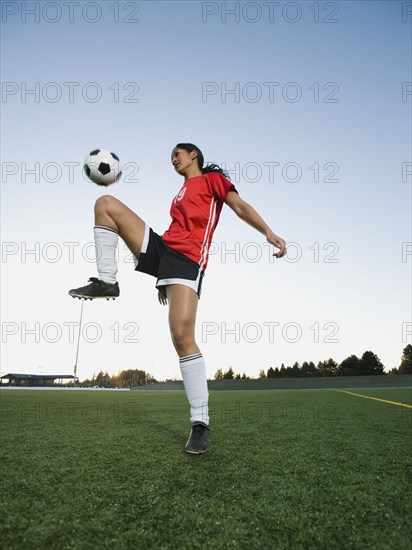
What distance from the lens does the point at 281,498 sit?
141 centimetres

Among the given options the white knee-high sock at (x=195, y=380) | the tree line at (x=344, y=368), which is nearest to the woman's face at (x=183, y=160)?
the white knee-high sock at (x=195, y=380)

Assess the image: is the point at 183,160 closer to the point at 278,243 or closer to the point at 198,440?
the point at 278,243

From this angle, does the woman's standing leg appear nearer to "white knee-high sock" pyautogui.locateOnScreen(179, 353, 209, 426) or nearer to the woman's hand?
"white knee-high sock" pyautogui.locateOnScreen(179, 353, 209, 426)

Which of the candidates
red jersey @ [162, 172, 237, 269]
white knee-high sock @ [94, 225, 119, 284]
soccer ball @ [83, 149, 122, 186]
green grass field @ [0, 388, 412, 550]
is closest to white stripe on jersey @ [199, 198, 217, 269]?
red jersey @ [162, 172, 237, 269]

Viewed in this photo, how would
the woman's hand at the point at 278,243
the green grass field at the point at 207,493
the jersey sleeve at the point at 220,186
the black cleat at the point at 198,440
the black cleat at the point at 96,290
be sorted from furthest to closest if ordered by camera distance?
the jersey sleeve at the point at 220,186
the woman's hand at the point at 278,243
the black cleat at the point at 96,290
the black cleat at the point at 198,440
the green grass field at the point at 207,493

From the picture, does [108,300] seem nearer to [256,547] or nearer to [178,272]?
[178,272]

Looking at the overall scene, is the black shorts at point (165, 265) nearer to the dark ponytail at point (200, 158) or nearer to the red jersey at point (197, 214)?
the red jersey at point (197, 214)

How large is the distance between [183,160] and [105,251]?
114 centimetres

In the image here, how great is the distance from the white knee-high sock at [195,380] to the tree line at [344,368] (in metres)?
76.2

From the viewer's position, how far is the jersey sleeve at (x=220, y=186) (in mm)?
3053

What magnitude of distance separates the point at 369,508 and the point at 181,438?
1.68 m

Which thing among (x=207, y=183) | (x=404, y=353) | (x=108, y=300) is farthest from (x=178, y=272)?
(x=404, y=353)

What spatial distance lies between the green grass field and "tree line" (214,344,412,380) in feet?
251

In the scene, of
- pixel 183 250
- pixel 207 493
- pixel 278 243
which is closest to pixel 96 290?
pixel 183 250
